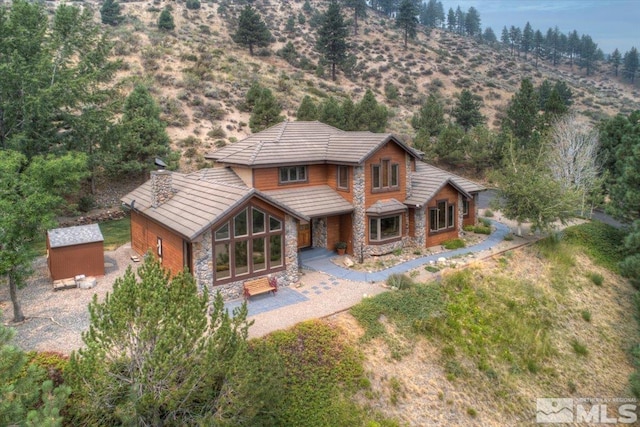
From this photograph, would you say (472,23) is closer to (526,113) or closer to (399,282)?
(526,113)

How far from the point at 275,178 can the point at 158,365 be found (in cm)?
1395

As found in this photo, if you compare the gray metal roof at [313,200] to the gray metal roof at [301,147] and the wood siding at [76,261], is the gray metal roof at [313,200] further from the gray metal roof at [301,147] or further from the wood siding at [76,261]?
the wood siding at [76,261]

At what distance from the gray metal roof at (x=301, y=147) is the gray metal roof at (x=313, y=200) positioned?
4.90 feet

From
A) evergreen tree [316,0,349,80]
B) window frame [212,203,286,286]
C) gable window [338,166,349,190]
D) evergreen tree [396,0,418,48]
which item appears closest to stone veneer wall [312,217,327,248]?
gable window [338,166,349,190]

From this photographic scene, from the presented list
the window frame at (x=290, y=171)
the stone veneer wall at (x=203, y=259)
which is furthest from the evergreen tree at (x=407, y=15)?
the stone veneer wall at (x=203, y=259)

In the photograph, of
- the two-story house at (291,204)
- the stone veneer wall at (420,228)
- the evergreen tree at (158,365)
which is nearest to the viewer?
the evergreen tree at (158,365)

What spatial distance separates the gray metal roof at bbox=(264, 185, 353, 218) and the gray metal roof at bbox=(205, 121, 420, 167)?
1493 millimetres

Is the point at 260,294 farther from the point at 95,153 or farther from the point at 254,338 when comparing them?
the point at 95,153

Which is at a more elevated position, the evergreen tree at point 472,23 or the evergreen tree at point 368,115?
the evergreen tree at point 472,23

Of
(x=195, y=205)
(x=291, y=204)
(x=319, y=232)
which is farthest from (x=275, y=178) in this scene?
(x=195, y=205)

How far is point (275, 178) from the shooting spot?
20953 mm

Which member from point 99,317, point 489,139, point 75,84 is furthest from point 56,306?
point 489,139

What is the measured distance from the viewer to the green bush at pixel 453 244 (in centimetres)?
2248

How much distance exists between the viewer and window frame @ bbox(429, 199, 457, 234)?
22.6m
